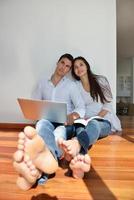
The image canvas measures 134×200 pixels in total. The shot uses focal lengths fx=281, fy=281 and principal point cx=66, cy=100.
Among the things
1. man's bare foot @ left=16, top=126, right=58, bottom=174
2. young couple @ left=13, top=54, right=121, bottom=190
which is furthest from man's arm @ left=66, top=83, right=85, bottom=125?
man's bare foot @ left=16, top=126, right=58, bottom=174

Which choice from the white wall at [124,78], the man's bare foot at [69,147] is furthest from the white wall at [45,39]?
the white wall at [124,78]

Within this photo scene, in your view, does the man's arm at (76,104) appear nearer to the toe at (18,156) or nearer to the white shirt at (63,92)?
the white shirt at (63,92)

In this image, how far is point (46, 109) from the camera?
136 cm

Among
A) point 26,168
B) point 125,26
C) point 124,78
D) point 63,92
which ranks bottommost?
point 26,168

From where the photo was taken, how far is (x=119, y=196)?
94 centimetres

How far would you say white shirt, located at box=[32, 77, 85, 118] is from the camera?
7.28ft

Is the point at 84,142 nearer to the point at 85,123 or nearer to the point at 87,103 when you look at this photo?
the point at 85,123

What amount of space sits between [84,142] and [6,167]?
41 centimetres

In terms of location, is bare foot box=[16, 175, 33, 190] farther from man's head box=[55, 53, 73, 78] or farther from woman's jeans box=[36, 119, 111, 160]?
man's head box=[55, 53, 73, 78]

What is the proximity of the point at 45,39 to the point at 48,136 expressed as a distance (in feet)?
6.67

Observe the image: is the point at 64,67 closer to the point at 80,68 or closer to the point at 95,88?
the point at 80,68

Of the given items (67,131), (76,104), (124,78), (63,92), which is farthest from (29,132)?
(124,78)

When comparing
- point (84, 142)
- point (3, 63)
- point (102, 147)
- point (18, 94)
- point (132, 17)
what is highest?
point (132, 17)

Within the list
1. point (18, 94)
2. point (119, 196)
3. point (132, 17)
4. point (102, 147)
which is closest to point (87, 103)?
point (102, 147)
